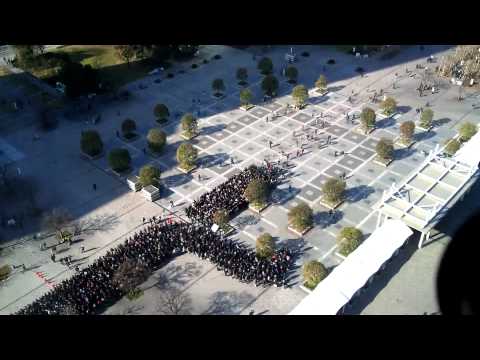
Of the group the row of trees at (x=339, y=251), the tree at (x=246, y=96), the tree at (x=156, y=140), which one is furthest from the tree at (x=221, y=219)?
the tree at (x=246, y=96)

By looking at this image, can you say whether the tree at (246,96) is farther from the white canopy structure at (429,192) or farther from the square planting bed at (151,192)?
the white canopy structure at (429,192)

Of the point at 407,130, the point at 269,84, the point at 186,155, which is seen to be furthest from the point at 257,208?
the point at 269,84

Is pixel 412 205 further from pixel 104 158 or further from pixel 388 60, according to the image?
pixel 388 60

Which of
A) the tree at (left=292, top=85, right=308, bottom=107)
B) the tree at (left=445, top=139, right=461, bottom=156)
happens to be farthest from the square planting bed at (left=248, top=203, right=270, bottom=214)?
the tree at (left=445, top=139, right=461, bottom=156)

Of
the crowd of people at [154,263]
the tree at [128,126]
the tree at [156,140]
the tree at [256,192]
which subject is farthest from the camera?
the tree at [128,126]

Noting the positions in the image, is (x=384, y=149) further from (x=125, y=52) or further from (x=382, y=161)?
(x=125, y=52)
